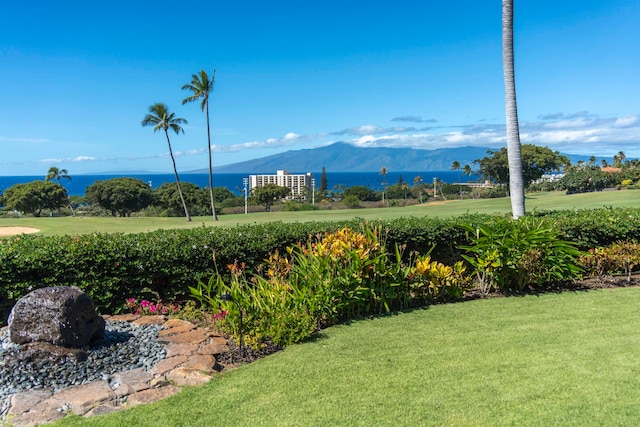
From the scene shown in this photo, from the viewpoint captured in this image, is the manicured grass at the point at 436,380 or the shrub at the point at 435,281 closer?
the manicured grass at the point at 436,380

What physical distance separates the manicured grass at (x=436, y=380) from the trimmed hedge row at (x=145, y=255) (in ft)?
6.49

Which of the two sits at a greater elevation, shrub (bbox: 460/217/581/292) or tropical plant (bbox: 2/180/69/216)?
tropical plant (bbox: 2/180/69/216)

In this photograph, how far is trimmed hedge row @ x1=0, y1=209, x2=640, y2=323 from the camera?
5695 millimetres

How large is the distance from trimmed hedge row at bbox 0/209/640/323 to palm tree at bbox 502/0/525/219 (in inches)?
43.4

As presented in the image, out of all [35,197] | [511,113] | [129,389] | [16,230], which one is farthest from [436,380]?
[35,197]

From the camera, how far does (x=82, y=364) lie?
4324 millimetres

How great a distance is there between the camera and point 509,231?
684 centimetres

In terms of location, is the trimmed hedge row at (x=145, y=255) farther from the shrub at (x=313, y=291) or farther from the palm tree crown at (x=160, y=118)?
the palm tree crown at (x=160, y=118)

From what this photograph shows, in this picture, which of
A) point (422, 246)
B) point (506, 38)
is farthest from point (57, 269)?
point (506, 38)

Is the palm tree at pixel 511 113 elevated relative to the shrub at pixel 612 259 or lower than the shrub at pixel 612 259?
elevated

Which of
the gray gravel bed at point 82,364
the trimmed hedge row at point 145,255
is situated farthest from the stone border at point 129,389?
the trimmed hedge row at point 145,255

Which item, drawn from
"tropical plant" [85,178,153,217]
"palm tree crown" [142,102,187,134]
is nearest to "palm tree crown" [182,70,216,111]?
"palm tree crown" [142,102,187,134]

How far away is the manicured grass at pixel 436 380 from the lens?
339 cm

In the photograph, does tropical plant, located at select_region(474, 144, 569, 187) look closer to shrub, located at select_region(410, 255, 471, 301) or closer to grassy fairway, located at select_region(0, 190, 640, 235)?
grassy fairway, located at select_region(0, 190, 640, 235)
